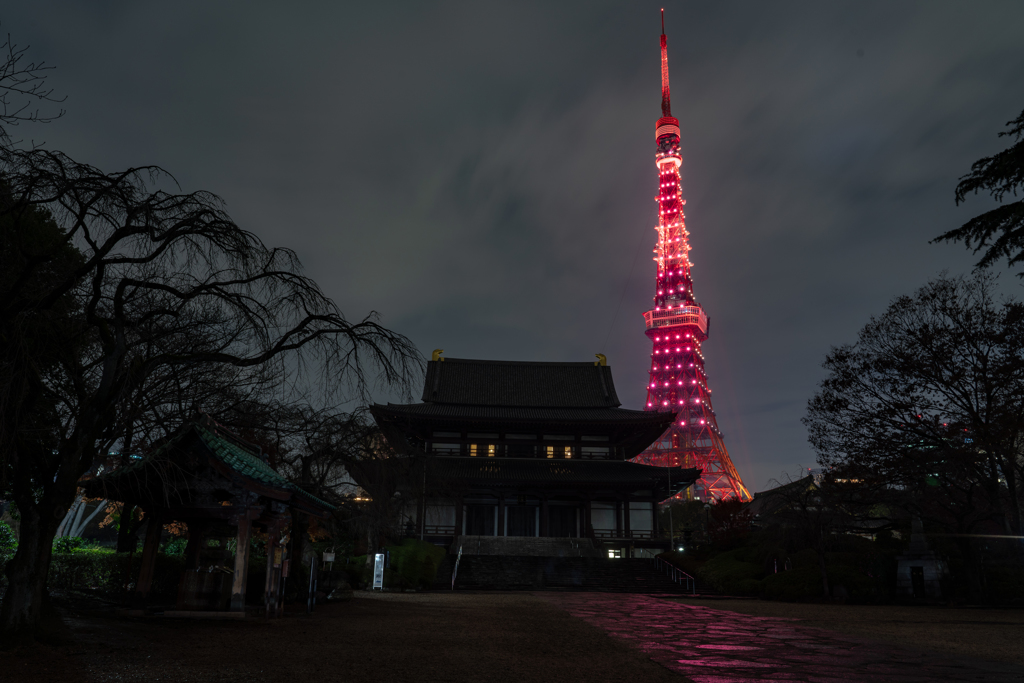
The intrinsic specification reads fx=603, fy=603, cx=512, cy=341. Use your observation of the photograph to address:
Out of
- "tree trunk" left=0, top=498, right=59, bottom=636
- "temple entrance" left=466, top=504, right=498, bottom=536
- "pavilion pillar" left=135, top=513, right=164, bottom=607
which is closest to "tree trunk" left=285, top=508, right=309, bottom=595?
"pavilion pillar" left=135, top=513, right=164, bottom=607

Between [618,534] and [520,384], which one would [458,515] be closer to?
[618,534]

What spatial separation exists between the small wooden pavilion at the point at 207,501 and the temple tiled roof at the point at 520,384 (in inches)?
1179

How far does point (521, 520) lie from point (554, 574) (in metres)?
8.40

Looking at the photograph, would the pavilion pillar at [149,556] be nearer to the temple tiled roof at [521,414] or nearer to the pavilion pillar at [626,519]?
the temple tiled roof at [521,414]

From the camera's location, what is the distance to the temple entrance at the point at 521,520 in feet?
123

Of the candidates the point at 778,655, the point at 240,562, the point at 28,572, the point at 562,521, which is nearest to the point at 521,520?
the point at 562,521

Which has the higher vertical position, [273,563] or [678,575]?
[273,563]

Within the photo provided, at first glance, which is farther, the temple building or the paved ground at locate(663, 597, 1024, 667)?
the temple building

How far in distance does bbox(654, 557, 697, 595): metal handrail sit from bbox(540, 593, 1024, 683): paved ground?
14220 millimetres

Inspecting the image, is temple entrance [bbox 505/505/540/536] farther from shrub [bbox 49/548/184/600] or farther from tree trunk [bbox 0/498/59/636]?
tree trunk [bbox 0/498/59/636]

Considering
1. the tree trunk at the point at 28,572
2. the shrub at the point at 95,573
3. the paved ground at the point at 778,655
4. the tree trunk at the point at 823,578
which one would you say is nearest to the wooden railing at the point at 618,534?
the tree trunk at the point at 823,578

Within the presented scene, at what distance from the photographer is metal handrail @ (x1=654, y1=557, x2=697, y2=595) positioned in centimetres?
2667

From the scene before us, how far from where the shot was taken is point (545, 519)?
3709cm

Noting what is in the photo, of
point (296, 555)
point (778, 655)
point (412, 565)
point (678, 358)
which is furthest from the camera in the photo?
point (678, 358)
